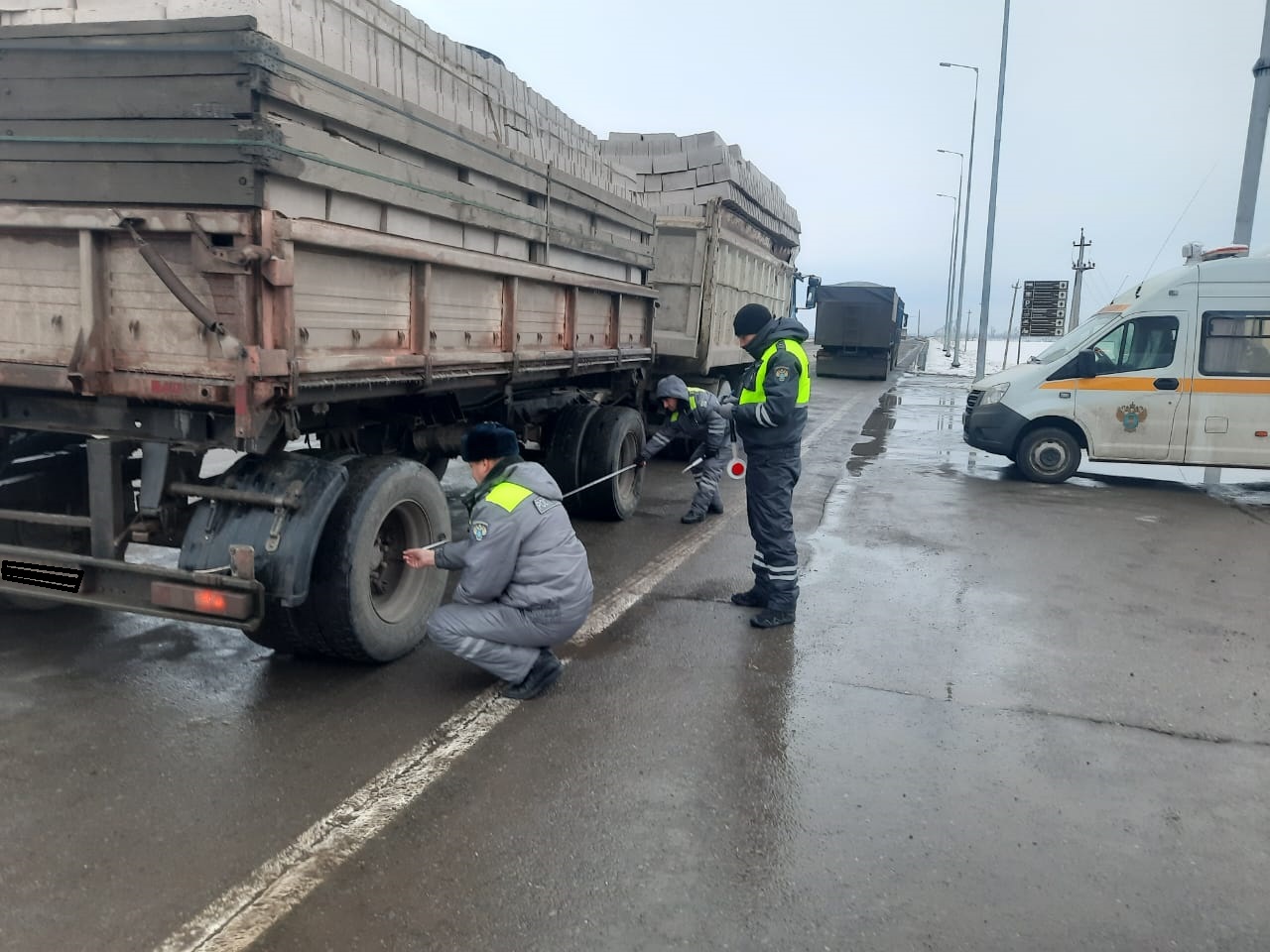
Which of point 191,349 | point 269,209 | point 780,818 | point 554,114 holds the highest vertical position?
point 554,114

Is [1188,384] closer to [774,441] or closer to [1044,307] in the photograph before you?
[774,441]

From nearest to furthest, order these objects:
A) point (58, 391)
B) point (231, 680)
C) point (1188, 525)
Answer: point (58, 391), point (231, 680), point (1188, 525)

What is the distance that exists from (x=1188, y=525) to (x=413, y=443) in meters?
6.98

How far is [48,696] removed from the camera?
4.00m

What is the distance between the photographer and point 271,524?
3816 mm

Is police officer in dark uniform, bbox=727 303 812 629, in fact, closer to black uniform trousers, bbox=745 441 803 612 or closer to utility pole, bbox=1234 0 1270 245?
black uniform trousers, bbox=745 441 803 612

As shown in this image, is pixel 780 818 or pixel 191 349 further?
pixel 191 349

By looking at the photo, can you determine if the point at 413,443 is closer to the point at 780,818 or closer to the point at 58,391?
the point at 58,391

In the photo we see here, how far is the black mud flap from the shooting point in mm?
3770

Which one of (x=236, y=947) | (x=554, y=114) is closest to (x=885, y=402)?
(x=554, y=114)

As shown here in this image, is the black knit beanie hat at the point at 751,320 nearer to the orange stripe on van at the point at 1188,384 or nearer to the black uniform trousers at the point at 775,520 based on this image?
the black uniform trousers at the point at 775,520

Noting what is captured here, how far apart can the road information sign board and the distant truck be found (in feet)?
24.5

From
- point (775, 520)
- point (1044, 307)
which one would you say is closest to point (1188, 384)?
point (775, 520)

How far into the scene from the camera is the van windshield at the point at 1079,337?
1047 centimetres
